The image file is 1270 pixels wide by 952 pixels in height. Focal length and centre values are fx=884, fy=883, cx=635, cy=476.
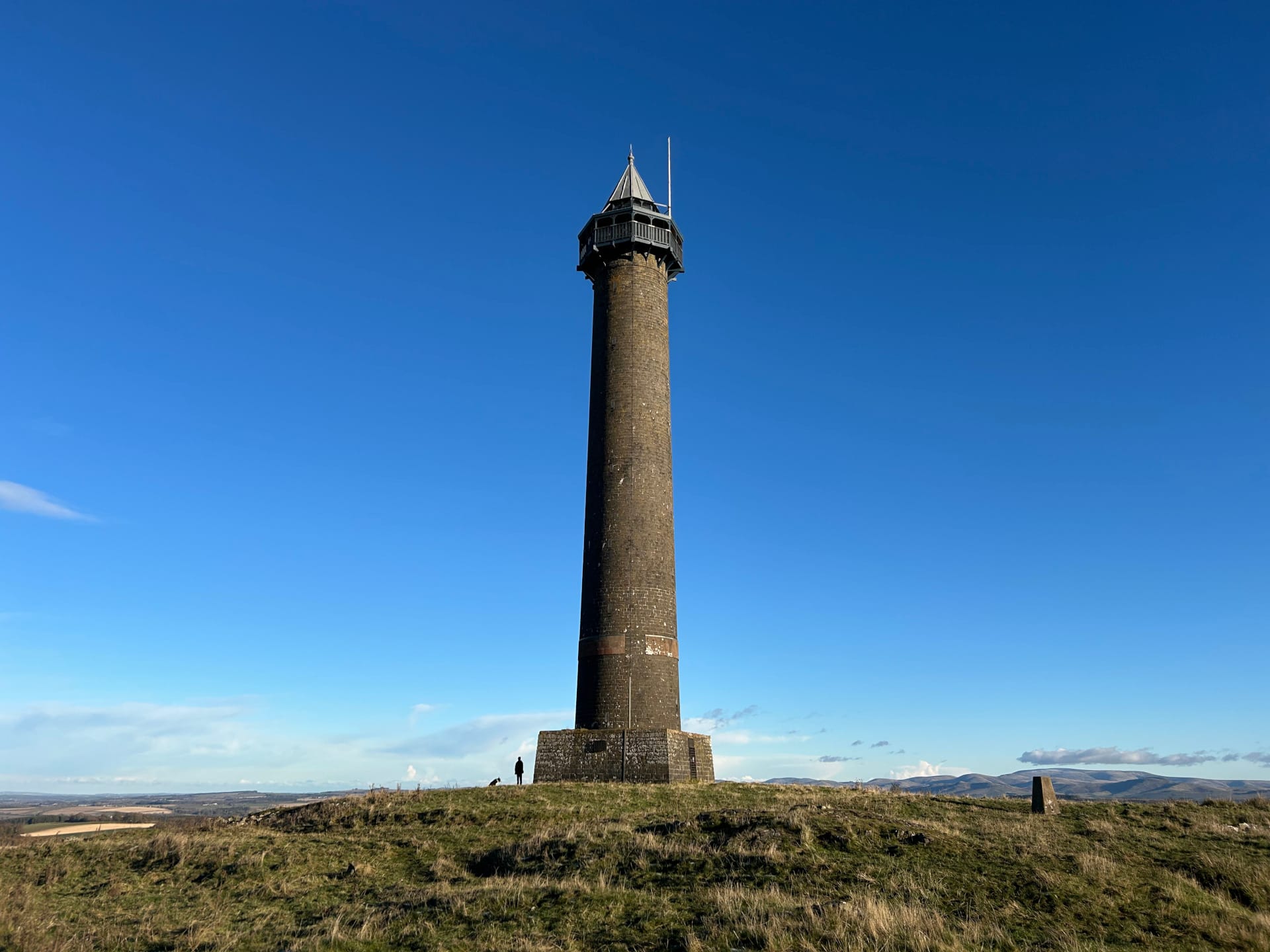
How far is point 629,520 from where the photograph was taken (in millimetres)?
35312

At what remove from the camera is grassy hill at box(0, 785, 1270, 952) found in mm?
13414

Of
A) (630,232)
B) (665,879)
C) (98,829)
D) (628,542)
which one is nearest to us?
(665,879)

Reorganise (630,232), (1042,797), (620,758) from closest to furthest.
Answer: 1. (1042,797)
2. (620,758)
3. (630,232)

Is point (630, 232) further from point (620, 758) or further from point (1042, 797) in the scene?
point (1042, 797)

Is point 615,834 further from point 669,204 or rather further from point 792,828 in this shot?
point 669,204

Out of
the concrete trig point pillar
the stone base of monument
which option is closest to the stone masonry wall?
the stone base of monument

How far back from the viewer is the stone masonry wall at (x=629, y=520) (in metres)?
33.9

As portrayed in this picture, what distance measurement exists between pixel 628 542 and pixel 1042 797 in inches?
660

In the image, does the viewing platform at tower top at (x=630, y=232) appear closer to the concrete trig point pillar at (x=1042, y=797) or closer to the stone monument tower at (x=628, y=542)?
the stone monument tower at (x=628, y=542)

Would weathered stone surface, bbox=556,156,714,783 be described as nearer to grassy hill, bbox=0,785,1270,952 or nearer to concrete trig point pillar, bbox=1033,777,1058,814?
grassy hill, bbox=0,785,1270,952

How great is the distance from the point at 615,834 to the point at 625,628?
13994 millimetres

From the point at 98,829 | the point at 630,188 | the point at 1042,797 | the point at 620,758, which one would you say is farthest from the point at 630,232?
the point at 98,829

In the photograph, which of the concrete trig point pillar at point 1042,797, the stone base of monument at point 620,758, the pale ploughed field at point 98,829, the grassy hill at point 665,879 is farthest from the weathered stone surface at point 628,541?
the pale ploughed field at point 98,829

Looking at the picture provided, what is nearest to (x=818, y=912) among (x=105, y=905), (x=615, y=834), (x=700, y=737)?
(x=615, y=834)
